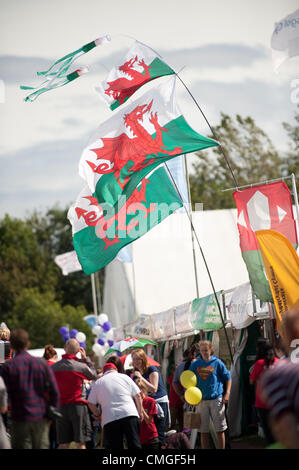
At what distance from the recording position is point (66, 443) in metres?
9.30

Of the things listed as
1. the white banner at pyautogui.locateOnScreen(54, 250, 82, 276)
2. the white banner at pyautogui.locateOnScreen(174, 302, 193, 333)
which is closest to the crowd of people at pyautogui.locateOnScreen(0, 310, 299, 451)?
the white banner at pyautogui.locateOnScreen(174, 302, 193, 333)

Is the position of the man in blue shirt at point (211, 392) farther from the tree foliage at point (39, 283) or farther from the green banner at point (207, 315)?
the tree foliage at point (39, 283)

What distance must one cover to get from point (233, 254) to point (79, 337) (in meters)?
7.92

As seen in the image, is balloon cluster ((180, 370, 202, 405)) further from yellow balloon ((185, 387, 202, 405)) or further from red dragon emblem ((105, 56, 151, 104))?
red dragon emblem ((105, 56, 151, 104))

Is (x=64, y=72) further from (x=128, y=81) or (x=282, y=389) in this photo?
(x=282, y=389)

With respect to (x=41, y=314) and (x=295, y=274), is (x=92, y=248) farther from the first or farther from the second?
(x=41, y=314)

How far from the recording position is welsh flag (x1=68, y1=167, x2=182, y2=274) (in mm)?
11977

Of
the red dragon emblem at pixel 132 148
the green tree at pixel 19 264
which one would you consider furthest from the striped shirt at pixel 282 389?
the green tree at pixel 19 264

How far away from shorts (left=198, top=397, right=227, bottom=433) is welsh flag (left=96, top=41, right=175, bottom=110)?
16.4 ft

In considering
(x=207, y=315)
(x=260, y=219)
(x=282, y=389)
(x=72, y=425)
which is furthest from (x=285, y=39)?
(x=282, y=389)

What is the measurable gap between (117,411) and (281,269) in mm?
3052

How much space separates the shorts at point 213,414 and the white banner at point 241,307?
217cm

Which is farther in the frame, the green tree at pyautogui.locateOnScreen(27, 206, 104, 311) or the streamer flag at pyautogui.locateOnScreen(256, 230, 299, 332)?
the green tree at pyautogui.locateOnScreen(27, 206, 104, 311)

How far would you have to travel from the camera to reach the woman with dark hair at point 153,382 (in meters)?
9.84
